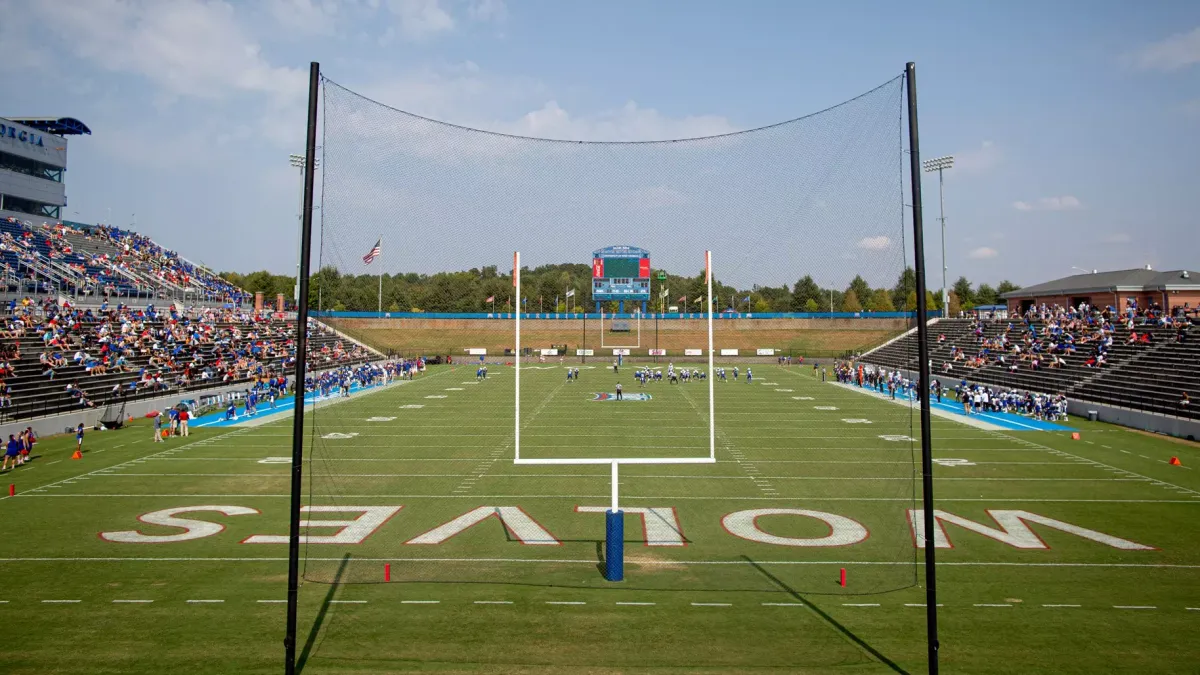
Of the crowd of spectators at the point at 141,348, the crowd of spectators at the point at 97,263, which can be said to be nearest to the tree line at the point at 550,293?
the crowd of spectators at the point at 141,348

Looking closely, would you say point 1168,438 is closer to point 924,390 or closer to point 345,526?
point 924,390

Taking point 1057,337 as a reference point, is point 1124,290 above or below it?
above

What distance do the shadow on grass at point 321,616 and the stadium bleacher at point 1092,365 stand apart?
17805 mm

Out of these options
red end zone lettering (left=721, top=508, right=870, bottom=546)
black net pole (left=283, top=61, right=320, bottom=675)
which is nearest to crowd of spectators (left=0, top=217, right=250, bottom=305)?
black net pole (left=283, top=61, right=320, bottom=675)

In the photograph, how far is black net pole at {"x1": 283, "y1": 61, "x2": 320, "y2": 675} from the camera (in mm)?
7527

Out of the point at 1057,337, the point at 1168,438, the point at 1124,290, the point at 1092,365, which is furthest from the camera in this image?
the point at 1124,290

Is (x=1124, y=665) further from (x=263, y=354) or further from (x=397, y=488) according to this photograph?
(x=263, y=354)

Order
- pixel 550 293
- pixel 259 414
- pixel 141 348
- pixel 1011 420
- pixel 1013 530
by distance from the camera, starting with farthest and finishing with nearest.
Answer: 1. pixel 550 293
2. pixel 141 348
3. pixel 259 414
4. pixel 1011 420
5. pixel 1013 530

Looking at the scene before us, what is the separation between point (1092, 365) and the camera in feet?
116

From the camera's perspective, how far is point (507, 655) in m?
8.32

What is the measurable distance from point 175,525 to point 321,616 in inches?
250

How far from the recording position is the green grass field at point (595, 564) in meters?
8.51

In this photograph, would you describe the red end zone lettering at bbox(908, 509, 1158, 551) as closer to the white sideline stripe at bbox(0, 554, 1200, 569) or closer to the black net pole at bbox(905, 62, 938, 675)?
the white sideline stripe at bbox(0, 554, 1200, 569)

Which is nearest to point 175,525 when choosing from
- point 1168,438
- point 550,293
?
point 1168,438
